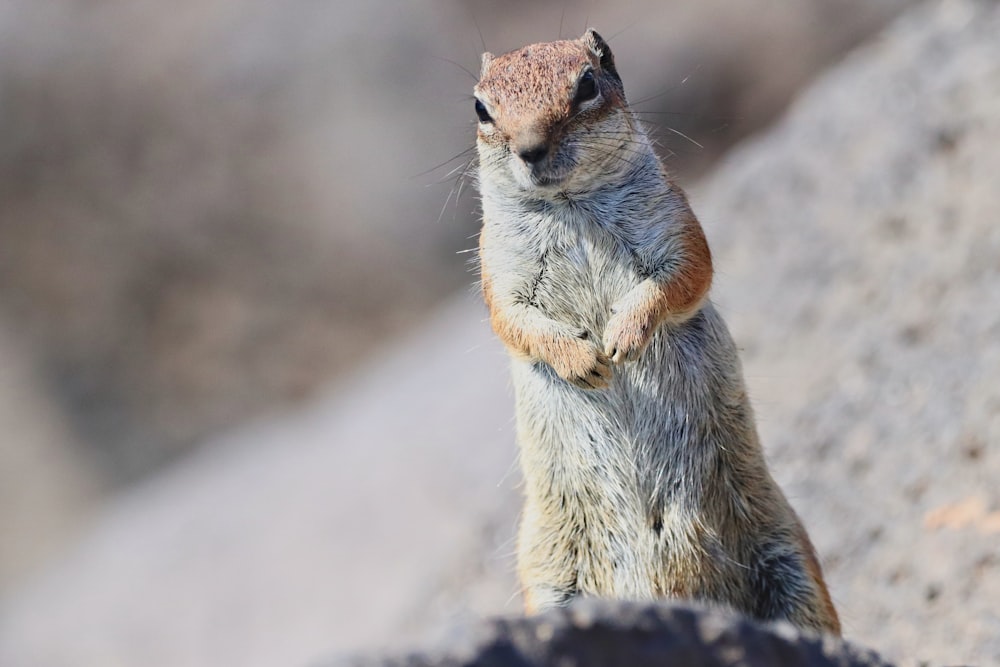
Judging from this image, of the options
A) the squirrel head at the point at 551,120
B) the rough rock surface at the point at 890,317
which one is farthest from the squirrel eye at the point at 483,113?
the rough rock surface at the point at 890,317

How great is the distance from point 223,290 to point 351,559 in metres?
6.40

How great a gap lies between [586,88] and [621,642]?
6.32 ft

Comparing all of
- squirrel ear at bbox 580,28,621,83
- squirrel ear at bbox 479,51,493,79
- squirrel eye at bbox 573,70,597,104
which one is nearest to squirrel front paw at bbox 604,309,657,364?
squirrel eye at bbox 573,70,597,104

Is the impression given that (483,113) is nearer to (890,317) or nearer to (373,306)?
(890,317)

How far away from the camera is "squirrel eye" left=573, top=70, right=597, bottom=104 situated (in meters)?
3.80

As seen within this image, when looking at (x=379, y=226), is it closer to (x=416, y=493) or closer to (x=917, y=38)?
(x=416, y=493)

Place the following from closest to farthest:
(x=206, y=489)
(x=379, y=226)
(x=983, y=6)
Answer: (x=983, y=6), (x=206, y=489), (x=379, y=226)

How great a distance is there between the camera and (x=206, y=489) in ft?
36.1

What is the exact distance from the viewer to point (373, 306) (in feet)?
45.5

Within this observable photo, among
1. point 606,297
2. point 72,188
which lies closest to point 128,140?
point 72,188

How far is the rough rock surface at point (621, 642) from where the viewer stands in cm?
245

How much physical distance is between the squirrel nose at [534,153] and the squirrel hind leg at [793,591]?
4.97 feet

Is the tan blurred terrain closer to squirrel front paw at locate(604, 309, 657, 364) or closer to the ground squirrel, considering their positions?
the ground squirrel

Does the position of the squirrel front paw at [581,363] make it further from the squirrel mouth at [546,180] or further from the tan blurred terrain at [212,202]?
the tan blurred terrain at [212,202]
